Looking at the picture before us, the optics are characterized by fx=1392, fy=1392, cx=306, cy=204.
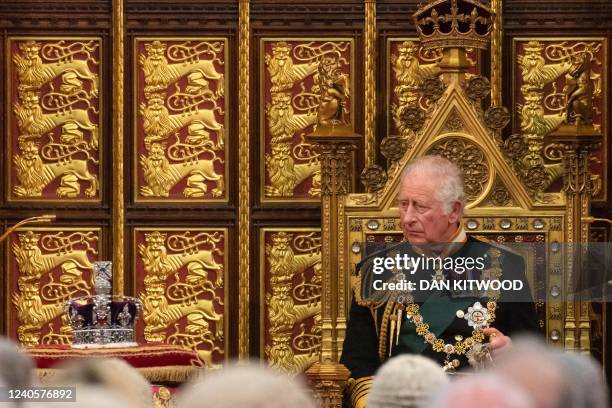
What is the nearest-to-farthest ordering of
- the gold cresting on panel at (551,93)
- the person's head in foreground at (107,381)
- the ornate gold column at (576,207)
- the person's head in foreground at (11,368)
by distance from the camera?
the person's head in foreground at (107,381)
the person's head in foreground at (11,368)
the ornate gold column at (576,207)
the gold cresting on panel at (551,93)

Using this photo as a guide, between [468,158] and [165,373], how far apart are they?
1.97m

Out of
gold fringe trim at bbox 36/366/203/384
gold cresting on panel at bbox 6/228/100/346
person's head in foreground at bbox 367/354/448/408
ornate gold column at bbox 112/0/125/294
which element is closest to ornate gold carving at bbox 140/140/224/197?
ornate gold column at bbox 112/0/125/294

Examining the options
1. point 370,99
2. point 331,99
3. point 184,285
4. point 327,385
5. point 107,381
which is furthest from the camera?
point 184,285

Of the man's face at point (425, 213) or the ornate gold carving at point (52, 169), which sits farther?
the ornate gold carving at point (52, 169)

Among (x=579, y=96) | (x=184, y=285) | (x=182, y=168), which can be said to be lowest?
(x=184, y=285)

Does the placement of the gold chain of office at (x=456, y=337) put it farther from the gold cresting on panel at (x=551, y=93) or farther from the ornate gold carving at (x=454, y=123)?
the gold cresting on panel at (x=551, y=93)

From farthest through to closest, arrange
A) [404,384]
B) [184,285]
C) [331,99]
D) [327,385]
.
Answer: [184,285] < [331,99] < [327,385] < [404,384]

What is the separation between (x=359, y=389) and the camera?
5965 mm

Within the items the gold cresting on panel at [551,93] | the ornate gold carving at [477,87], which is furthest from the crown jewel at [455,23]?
the gold cresting on panel at [551,93]

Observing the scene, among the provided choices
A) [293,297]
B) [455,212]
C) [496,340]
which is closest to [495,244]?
[455,212]

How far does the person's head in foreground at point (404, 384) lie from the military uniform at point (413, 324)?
3.57 m

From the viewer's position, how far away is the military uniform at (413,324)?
6215mm

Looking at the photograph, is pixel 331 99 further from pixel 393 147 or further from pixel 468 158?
pixel 468 158

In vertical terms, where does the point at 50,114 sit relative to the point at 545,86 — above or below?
below
